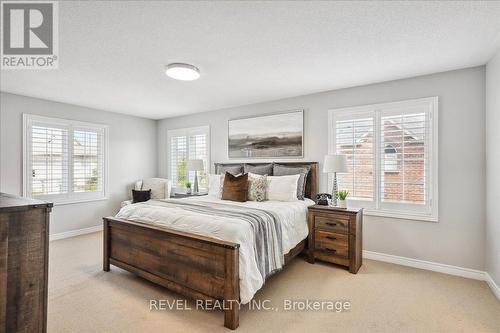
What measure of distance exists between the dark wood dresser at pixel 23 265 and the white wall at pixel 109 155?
343 cm

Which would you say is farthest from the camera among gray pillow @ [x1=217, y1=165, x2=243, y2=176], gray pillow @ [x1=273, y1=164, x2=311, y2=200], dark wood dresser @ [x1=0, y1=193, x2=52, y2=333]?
gray pillow @ [x1=217, y1=165, x2=243, y2=176]

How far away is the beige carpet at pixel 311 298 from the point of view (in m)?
2.04

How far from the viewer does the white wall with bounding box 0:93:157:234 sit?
394 cm

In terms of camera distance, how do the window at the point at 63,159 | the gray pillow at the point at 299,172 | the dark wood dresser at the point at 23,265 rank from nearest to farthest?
the dark wood dresser at the point at 23,265
the gray pillow at the point at 299,172
the window at the point at 63,159

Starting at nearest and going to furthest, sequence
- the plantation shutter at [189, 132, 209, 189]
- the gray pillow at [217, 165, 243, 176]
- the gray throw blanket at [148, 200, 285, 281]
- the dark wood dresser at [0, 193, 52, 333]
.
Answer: the dark wood dresser at [0, 193, 52, 333]
the gray throw blanket at [148, 200, 285, 281]
the gray pillow at [217, 165, 243, 176]
the plantation shutter at [189, 132, 209, 189]

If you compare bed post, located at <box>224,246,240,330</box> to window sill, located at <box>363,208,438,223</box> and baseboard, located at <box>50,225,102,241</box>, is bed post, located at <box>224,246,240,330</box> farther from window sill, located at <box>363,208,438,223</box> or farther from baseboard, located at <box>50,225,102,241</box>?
baseboard, located at <box>50,225,102,241</box>

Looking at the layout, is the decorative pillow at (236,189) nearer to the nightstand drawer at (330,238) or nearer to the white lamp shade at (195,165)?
the nightstand drawer at (330,238)

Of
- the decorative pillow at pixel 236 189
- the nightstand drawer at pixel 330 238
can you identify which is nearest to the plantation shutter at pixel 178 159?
the decorative pillow at pixel 236 189

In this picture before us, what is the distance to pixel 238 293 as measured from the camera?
204 centimetres

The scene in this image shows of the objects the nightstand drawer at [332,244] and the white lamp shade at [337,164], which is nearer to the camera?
the nightstand drawer at [332,244]

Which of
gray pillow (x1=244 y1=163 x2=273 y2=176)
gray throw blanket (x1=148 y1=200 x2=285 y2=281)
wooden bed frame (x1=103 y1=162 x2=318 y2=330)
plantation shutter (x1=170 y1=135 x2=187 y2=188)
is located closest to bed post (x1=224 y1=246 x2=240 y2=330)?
wooden bed frame (x1=103 y1=162 x2=318 y2=330)

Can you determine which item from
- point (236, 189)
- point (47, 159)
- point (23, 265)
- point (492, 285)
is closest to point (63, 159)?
point (47, 159)

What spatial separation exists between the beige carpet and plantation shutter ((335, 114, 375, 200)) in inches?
42.5

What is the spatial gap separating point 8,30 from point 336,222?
12.6 feet
